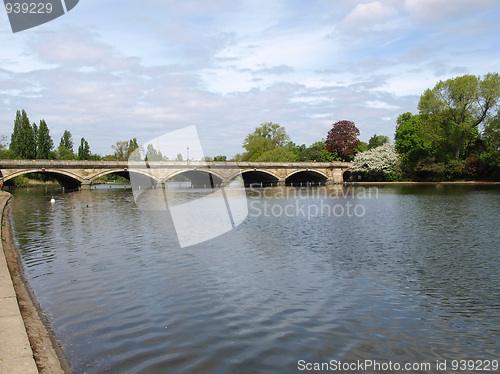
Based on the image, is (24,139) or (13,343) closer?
(13,343)

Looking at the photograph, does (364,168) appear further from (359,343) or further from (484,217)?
(359,343)

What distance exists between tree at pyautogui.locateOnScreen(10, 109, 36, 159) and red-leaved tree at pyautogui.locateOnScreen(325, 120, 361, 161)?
7910 centimetres

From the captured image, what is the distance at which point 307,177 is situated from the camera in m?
111

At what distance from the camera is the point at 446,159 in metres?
79.6

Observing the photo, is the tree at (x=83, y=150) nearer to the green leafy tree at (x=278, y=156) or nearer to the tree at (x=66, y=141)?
the tree at (x=66, y=141)

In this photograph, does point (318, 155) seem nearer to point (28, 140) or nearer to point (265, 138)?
point (265, 138)

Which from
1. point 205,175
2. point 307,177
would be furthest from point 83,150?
point 307,177

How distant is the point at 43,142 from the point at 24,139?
4.18 metres

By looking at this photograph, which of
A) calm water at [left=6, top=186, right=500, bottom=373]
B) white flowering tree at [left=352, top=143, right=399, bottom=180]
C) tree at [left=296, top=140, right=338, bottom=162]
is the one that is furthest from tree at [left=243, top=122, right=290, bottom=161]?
calm water at [left=6, top=186, right=500, bottom=373]

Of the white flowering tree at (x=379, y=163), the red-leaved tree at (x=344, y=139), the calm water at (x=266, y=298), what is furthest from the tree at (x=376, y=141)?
the calm water at (x=266, y=298)

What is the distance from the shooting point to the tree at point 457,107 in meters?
69.3

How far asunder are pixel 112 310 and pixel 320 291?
5716 millimetres

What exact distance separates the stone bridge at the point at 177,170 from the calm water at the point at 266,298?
51.4 metres

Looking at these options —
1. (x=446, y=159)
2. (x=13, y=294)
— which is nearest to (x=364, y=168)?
(x=446, y=159)
